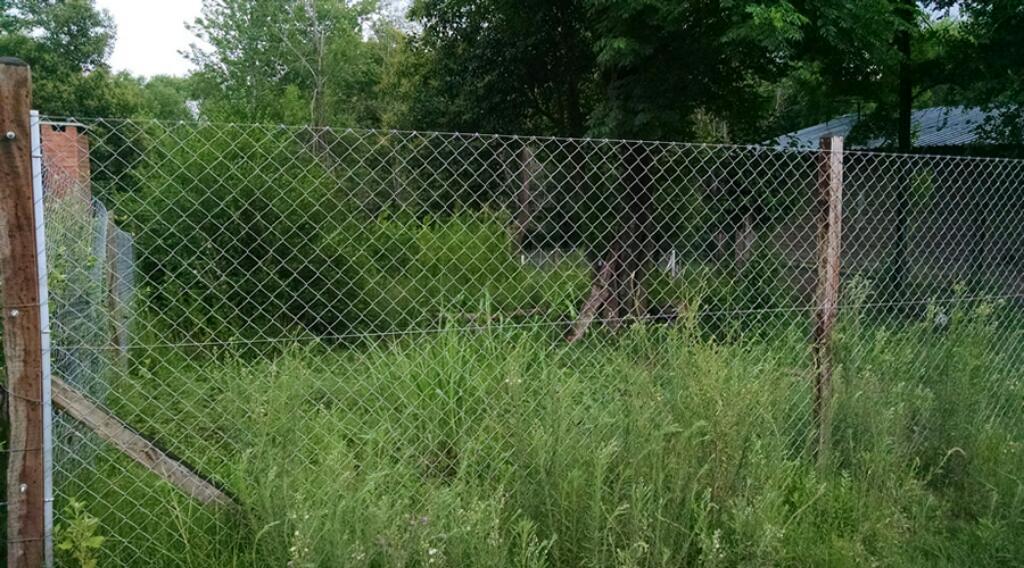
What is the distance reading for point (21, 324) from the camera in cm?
214

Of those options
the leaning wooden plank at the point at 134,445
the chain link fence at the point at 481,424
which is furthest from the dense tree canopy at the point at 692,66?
the leaning wooden plank at the point at 134,445

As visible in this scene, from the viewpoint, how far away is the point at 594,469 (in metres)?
2.95

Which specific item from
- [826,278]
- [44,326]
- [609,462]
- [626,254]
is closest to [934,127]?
[626,254]

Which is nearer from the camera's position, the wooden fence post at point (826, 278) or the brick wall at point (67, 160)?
the wooden fence post at point (826, 278)

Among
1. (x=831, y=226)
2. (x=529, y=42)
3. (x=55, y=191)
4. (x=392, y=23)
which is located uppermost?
(x=392, y=23)

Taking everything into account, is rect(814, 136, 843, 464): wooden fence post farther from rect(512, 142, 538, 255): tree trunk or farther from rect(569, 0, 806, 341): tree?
rect(569, 0, 806, 341): tree

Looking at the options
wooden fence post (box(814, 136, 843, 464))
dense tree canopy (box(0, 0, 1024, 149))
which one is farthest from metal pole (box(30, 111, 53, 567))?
dense tree canopy (box(0, 0, 1024, 149))

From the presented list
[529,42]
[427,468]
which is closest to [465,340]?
[427,468]

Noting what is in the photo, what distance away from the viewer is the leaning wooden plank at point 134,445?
2.38 meters

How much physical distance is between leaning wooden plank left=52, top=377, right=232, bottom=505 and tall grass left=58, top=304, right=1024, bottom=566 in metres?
0.13

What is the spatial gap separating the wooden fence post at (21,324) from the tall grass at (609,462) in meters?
0.51

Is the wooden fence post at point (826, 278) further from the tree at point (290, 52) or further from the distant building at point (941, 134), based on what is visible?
the tree at point (290, 52)

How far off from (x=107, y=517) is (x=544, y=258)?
184 inches

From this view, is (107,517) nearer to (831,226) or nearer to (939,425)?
(831,226)
